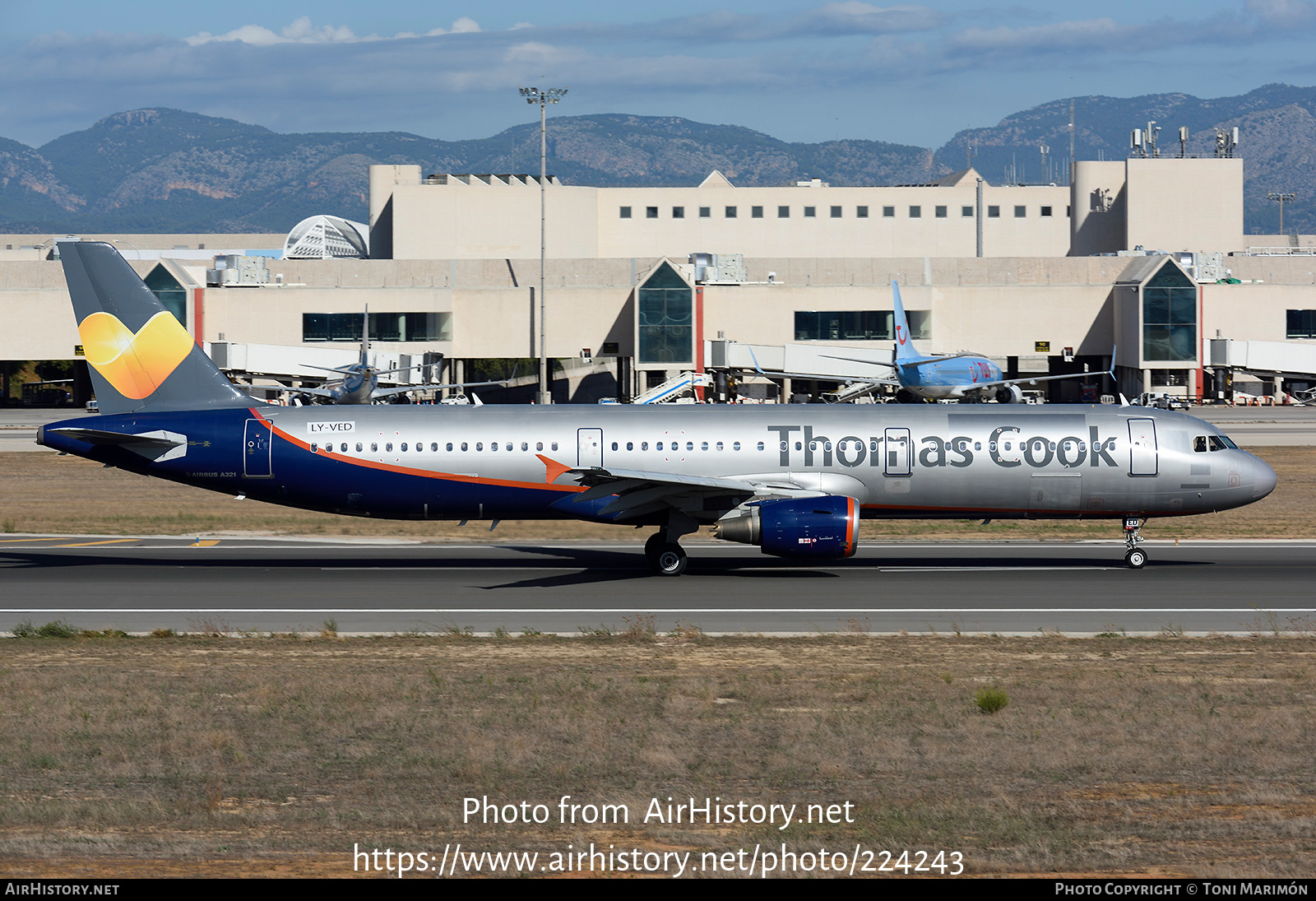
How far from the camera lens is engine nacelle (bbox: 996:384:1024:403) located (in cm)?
8668

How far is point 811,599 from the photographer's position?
94.7 feet

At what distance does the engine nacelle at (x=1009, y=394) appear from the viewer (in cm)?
8668

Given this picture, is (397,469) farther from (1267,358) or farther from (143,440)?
(1267,358)

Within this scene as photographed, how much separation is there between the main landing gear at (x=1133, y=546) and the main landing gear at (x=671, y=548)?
36.6 feet

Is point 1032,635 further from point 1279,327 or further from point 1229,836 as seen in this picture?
point 1279,327

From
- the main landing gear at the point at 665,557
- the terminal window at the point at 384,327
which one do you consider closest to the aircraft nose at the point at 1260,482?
the main landing gear at the point at 665,557

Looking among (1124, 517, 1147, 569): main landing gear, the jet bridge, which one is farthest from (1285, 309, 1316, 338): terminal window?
(1124, 517, 1147, 569): main landing gear

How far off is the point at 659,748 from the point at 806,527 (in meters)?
14.8

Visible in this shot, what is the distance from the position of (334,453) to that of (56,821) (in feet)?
65.2

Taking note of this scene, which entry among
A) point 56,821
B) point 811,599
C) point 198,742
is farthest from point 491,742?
point 811,599

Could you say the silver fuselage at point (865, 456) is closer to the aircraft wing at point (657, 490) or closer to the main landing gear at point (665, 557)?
the aircraft wing at point (657, 490)

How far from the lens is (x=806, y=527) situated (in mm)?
30266

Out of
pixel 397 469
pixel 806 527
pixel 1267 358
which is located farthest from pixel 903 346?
pixel 397 469

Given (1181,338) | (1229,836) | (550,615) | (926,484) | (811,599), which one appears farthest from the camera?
(1181,338)
